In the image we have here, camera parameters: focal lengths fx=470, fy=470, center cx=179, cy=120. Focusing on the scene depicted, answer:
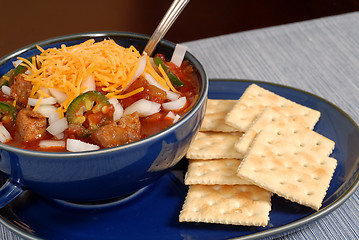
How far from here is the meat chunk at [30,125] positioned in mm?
1628

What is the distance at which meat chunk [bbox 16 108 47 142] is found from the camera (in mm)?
1628

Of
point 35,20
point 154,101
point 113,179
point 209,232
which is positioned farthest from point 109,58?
point 35,20

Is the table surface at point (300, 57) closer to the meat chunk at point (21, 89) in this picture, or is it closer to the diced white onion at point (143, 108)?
the diced white onion at point (143, 108)

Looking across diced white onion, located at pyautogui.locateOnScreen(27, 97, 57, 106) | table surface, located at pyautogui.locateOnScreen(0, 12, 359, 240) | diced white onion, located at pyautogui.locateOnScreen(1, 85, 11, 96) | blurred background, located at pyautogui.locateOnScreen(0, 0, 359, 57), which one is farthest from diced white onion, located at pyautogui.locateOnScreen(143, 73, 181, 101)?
blurred background, located at pyautogui.locateOnScreen(0, 0, 359, 57)

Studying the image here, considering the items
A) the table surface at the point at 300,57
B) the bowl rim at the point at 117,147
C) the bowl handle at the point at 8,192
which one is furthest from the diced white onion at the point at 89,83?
the table surface at the point at 300,57

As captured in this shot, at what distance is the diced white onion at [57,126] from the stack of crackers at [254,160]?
521mm

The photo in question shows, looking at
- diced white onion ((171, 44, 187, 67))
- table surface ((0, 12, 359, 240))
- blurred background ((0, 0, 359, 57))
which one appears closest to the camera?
diced white onion ((171, 44, 187, 67))

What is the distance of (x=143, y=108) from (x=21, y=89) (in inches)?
18.9

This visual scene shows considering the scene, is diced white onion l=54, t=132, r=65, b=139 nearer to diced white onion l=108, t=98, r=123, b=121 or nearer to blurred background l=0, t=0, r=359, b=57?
diced white onion l=108, t=98, r=123, b=121

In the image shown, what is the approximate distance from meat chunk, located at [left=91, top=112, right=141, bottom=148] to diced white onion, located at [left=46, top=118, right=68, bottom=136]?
121 mm

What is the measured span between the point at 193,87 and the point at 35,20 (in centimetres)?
445

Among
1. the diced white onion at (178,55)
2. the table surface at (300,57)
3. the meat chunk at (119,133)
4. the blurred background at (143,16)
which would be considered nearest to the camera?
the meat chunk at (119,133)

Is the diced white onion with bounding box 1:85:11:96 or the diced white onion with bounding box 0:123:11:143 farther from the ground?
the diced white onion with bounding box 1:85:11:96

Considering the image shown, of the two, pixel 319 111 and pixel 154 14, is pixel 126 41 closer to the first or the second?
pixel 319 111
